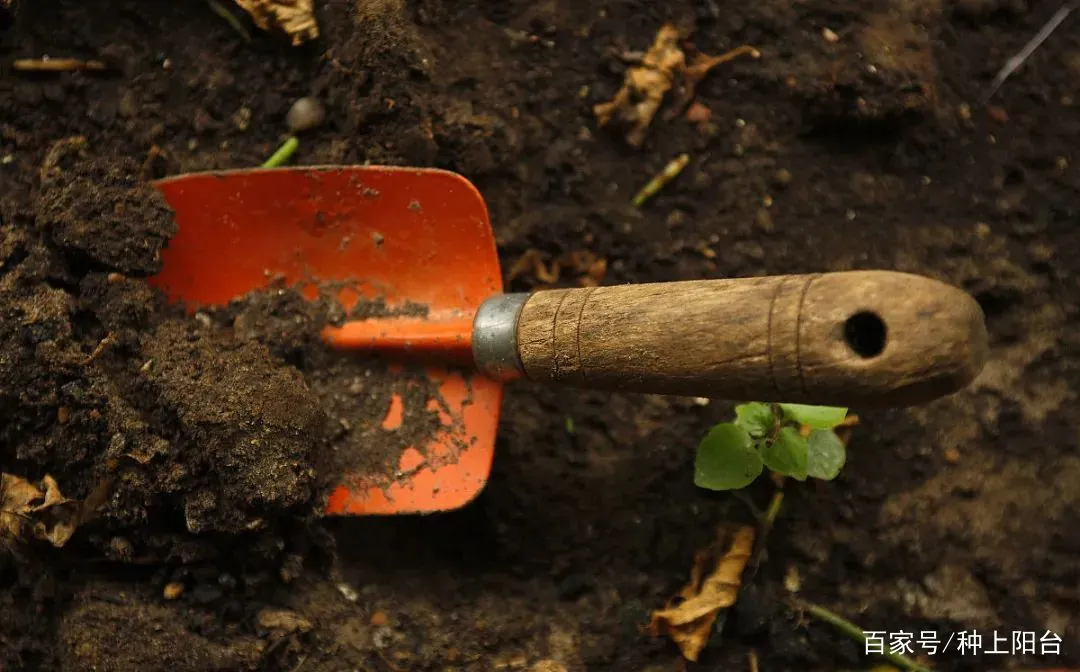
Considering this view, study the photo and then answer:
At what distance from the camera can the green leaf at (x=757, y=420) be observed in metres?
1.36

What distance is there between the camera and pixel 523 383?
5.18 ft

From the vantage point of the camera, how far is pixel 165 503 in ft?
4.26

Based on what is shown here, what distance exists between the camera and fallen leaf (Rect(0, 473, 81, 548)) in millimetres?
1281

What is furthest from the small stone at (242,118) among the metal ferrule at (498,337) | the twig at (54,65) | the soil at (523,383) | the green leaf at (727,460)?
the green leaf at (727,460)

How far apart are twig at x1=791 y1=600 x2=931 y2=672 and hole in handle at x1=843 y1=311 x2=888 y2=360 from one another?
2.32 ft

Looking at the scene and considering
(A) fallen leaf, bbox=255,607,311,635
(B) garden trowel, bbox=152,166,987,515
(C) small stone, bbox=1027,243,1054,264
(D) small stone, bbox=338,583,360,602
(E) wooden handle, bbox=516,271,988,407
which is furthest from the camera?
(C) small stone, bbox=1027,243,1054,264

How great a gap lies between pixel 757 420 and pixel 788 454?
7 centimetres

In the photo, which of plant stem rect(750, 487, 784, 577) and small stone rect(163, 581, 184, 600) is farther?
plant stem rect(750, 487, 784, 577)

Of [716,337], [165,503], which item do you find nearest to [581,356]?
[716,337]

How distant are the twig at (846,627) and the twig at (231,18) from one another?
4.54 ft

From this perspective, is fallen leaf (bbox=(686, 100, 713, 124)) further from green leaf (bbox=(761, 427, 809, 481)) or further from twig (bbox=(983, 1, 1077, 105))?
green leaf (bbox=(761, 427, 809, 481))

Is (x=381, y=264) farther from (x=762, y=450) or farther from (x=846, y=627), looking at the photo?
(x=846, y=627)

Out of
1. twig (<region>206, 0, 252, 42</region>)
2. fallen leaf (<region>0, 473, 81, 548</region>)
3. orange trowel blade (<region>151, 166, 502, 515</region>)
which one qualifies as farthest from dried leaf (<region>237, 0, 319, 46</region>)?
fallen leaf (<region>0, 473, 81, 548</region>)

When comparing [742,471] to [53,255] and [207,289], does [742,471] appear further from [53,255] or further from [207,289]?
[53,255]
